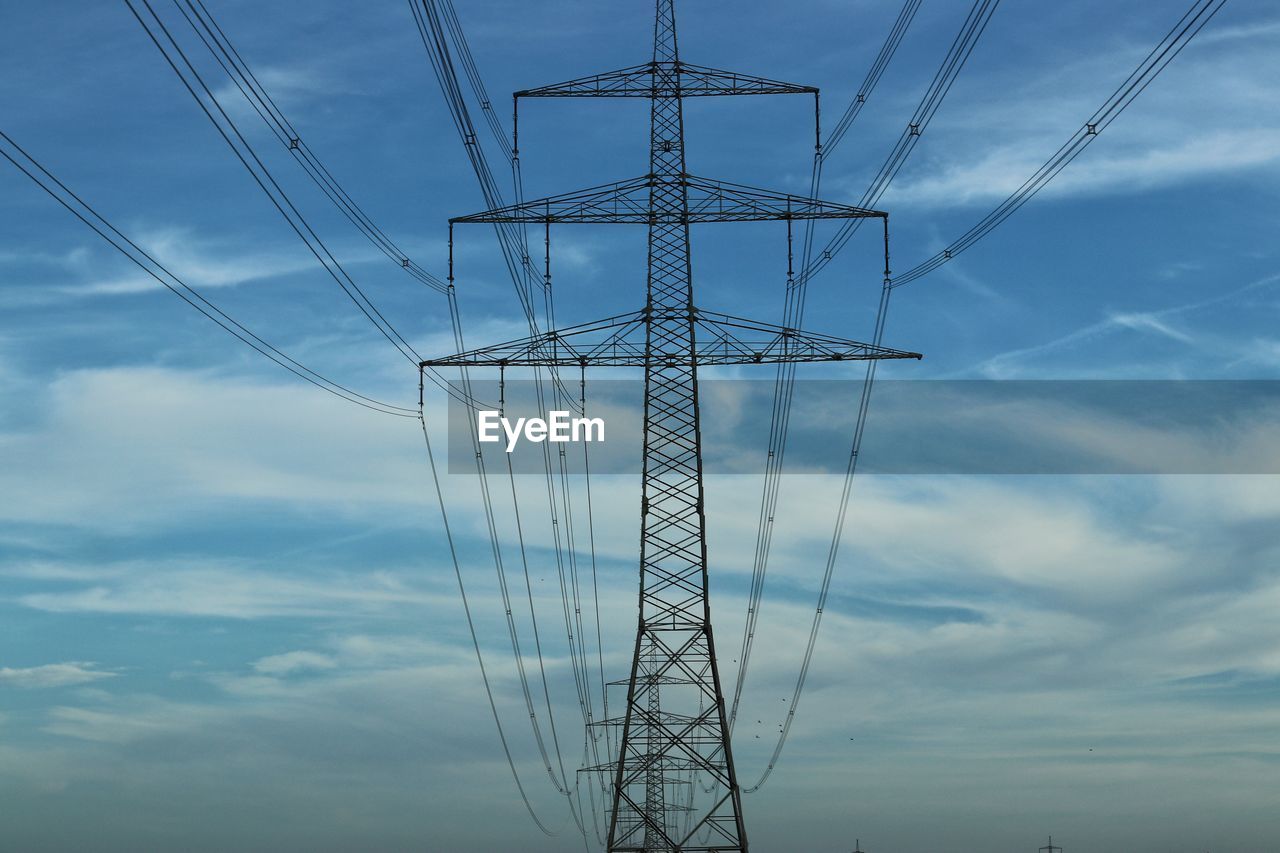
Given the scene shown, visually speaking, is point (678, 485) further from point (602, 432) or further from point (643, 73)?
point (643, 73)

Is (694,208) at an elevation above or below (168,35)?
above

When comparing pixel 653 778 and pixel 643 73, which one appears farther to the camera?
pixel 653 778

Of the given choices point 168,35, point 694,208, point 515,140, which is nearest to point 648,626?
point 694,208

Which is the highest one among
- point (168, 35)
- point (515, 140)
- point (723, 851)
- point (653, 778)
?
point (515, 140)

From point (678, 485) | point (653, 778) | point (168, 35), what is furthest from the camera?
point (653, 778)

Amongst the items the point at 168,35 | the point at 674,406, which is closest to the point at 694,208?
the point at 674,406

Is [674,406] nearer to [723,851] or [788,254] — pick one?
[788,254]

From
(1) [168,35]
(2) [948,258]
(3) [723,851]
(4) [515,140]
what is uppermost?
(4) [515,140]

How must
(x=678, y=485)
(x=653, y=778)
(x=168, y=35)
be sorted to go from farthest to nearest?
(x=653, y=778), (x=678, y=485), (x=168, y=35)

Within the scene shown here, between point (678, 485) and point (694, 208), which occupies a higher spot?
point (694, 208)
